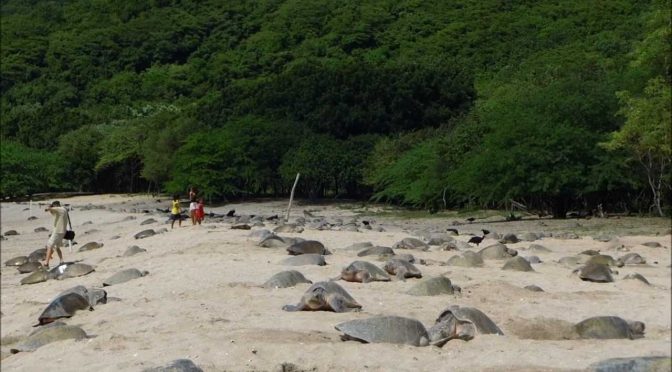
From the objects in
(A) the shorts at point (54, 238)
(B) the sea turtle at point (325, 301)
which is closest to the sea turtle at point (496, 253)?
(B) the sea turtle at point (325, 301)

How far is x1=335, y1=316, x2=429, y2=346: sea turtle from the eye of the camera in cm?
625

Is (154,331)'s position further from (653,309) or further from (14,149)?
(14,149)

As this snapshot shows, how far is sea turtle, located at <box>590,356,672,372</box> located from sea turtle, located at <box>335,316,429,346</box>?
6.10 ft

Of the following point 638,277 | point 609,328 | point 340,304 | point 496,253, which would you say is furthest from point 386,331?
point 496,253

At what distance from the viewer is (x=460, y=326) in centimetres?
632

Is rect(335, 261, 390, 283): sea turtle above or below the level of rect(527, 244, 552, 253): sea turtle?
above

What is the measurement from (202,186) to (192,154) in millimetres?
3165

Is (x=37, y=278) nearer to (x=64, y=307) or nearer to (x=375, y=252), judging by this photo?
(x=64, y=307)

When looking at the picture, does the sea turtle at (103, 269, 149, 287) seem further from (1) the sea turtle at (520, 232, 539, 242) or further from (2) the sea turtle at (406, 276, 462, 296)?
(1) the sea turtle at (520, 232, 539, 242)

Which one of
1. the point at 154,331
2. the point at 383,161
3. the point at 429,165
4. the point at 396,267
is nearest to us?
the point at 154,331

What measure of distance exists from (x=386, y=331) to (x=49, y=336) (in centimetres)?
301

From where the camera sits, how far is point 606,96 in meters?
28.2

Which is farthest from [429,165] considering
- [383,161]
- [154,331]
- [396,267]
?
[154,331]

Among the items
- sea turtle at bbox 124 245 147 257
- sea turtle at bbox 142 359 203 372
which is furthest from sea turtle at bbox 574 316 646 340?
sea turtle at bbox 124 245 147 257
